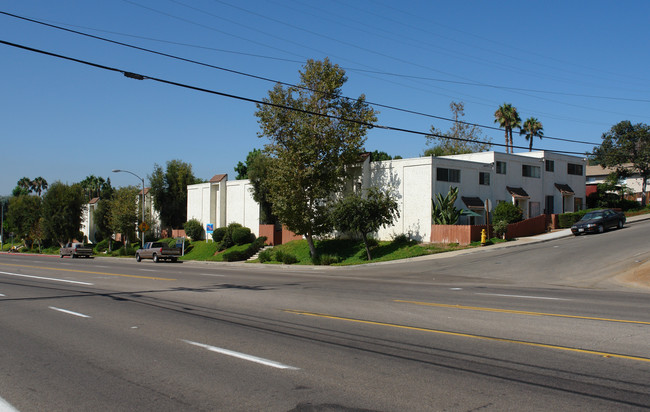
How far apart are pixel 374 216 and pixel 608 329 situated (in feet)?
84.3

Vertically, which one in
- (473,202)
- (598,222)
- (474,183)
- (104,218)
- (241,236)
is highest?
(474,183)

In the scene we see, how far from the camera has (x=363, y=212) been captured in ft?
114

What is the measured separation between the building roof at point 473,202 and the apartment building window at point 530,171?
685 cm

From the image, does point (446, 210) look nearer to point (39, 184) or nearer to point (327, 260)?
point (327, 260)

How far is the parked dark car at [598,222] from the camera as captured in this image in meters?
36.7

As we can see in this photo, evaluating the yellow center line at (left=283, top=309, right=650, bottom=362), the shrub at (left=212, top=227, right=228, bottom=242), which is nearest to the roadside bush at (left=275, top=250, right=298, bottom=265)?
the shrub at (left=212, top=227, right=228, bottom=242)

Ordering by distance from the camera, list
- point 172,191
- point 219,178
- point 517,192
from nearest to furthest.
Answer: point 517,192, point 219,178, point 172,191

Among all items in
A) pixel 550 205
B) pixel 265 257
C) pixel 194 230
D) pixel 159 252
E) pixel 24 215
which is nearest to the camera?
pixel 265 257

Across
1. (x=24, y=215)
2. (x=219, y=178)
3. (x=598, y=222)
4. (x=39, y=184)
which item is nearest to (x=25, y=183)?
(x=39, y=184)

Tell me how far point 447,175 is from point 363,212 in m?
7.84

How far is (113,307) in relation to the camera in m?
13.3

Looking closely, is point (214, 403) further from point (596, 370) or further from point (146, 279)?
point (146, 279)

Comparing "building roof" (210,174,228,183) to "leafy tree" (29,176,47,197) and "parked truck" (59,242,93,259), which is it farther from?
"leafy tree" (29,176,47,197)

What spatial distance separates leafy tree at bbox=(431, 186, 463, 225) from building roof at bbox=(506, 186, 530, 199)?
7.29 meters
